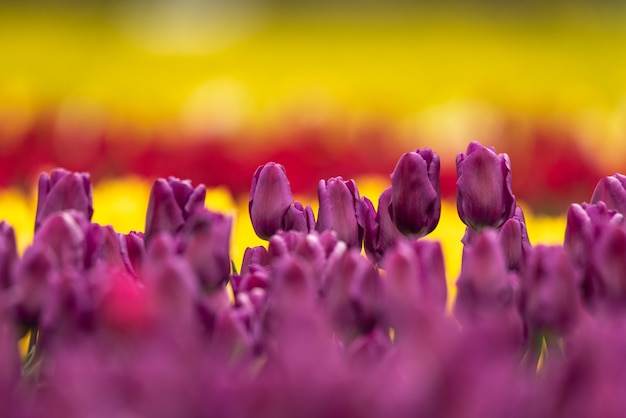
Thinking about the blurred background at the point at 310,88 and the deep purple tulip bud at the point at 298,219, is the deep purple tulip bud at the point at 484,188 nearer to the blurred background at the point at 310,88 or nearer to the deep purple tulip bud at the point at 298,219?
the deep purple tulip bud at the point at 298,219

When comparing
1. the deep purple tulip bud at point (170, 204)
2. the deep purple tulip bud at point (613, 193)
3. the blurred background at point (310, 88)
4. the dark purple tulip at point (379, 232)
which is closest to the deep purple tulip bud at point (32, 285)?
the deep purple tulip bud at point (170, 204)

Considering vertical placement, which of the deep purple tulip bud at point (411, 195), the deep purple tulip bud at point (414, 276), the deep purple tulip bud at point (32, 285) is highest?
the deep purple tulip bud at point (411, 195)

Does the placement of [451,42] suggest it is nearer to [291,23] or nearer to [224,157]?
[291,23]

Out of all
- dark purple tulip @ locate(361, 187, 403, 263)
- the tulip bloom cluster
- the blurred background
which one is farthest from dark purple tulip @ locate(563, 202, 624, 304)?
the blurred background

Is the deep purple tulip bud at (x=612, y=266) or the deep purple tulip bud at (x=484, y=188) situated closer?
the deep purple tulip bud at (x=612, y=266)

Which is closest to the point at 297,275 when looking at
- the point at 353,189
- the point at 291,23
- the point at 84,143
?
the point at 353,189

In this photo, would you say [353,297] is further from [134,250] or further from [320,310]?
[134,250]

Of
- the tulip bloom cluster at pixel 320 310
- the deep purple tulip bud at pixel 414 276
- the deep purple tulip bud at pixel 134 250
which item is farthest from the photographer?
the deep purple tulip bud at pixel 134 250

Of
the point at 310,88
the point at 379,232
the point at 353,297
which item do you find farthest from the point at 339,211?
the point at 310,88
